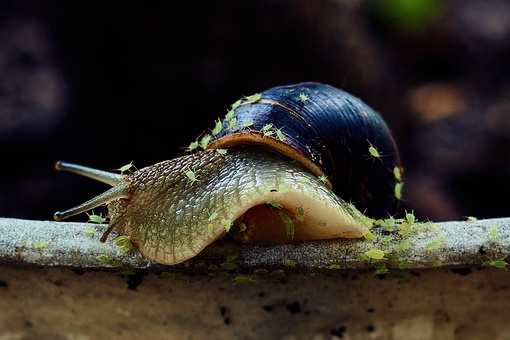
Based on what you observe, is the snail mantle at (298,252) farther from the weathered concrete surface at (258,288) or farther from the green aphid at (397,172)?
the green aphid at (397,172)

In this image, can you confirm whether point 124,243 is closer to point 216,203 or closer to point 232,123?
point 216,203

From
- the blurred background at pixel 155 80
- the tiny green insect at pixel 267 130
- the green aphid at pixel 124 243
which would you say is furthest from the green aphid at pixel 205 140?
the blurred background at pixel 155 80

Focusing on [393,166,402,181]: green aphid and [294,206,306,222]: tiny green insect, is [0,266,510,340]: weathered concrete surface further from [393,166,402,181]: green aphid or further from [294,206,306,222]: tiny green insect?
[393,166,402,181]: green aphid

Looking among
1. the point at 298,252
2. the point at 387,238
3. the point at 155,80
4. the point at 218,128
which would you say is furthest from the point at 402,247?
the point at 155,80

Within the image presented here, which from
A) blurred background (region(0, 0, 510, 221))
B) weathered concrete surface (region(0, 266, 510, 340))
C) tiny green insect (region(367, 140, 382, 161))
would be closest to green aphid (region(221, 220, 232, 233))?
weathered concrete surface (region(0, 266, 510, 340))

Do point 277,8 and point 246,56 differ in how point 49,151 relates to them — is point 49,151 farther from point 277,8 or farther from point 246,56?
point 277,8

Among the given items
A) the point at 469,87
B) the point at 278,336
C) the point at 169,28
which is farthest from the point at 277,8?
the point at 278,336

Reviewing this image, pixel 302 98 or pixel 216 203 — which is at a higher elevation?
pixel 302 98

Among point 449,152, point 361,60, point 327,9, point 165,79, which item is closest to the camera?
point 165,79
